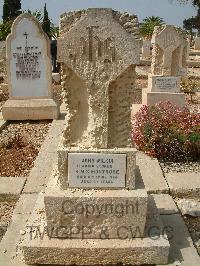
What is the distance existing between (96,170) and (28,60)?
504 centimetres

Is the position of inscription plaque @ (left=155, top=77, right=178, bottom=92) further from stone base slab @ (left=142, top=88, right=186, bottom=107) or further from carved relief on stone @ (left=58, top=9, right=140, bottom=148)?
carved relief on stone @ (left=58, top=9, right=140, bottom=148)

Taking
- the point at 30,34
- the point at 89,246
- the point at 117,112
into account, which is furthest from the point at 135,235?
the point at 30,34

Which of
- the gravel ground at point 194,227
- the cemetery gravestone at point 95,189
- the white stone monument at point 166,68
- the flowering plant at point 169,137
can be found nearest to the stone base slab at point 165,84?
the white stone monument at point 166,68

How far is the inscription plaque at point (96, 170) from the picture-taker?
3367 millimetres

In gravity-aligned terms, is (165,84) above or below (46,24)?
below

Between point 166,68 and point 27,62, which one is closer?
point 27,62

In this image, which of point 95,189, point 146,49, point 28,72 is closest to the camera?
point 95,189

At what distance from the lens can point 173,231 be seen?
377 cm

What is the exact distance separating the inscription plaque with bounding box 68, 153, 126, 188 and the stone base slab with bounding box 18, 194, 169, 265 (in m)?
0.49

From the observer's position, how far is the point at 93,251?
3.30 m

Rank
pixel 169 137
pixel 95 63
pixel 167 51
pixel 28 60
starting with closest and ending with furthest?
pixel 95 63 < pixel 169 137 < pixel 28 60 < pixel 167 51

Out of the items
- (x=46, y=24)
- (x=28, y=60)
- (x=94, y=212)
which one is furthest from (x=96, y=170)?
(x=46, y=24)

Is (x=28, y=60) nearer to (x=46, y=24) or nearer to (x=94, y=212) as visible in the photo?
(x=94, y=212)

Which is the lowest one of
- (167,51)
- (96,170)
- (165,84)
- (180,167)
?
(180,167)
